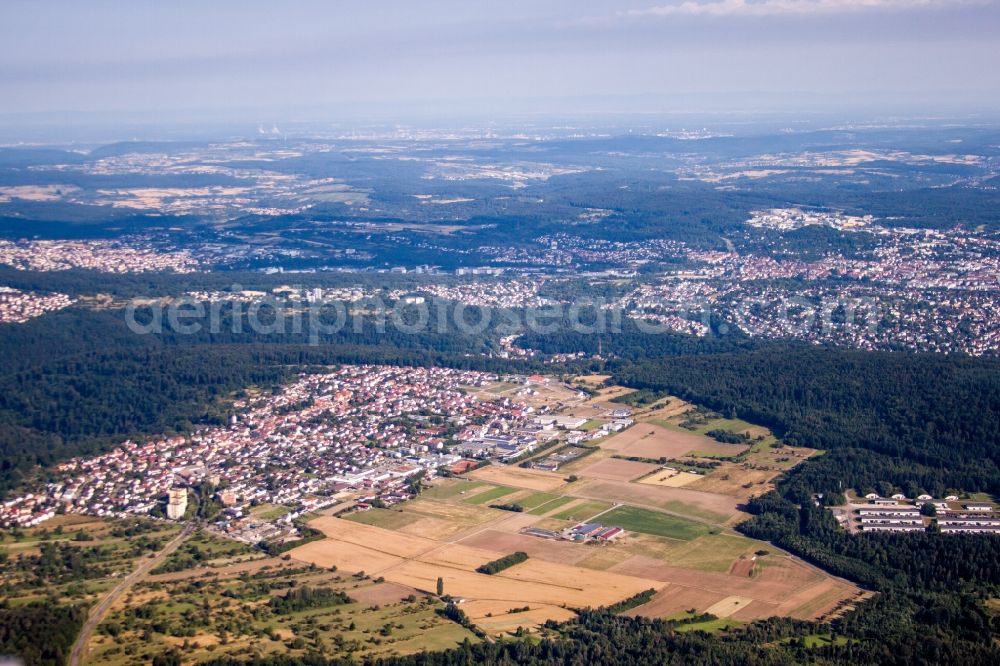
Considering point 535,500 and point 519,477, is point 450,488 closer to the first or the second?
point 519,477

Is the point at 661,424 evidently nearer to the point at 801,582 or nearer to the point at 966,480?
the point at 966,480

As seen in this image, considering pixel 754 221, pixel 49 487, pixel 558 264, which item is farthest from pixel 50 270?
pixel 754 221

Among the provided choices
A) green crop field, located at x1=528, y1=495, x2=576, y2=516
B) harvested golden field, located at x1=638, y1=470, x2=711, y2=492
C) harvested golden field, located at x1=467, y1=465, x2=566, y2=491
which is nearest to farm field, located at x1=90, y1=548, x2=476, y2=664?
green crop field, located at x1=528, y1=495, x2=576, y2=516

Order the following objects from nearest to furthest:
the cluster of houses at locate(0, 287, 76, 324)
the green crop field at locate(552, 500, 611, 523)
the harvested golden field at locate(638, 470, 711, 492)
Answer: the green crop field at locate(552, 500, 611, 523), the harvested golden field at locate(638, 470, 711, 492), the cluster of houses at locate(0, 287, 76, 324)

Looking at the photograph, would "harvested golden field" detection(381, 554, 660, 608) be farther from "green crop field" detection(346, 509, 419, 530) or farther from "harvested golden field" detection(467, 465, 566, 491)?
"harvested golden field" detection(467, 465, 566, 491)

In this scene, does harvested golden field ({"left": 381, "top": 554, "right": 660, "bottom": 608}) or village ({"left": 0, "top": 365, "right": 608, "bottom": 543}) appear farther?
village ({"left": 0, "top": 365, "right": 608, "bottom": 543})

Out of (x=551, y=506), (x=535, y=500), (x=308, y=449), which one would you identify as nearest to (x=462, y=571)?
(x=551, y=506)

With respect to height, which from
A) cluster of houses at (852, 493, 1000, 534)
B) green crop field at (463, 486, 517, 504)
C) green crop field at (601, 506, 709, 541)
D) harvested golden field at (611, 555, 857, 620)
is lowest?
green crop field at (463, 486, 517, 504)
